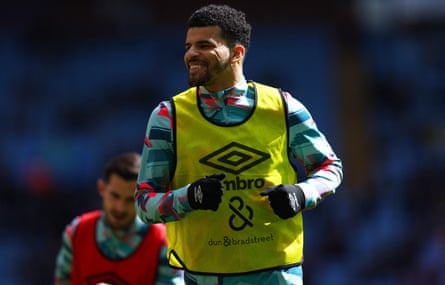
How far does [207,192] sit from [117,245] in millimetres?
1912

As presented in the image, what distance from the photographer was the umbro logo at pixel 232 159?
4348mm

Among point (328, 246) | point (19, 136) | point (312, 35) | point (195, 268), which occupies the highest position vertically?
point (312, 35)

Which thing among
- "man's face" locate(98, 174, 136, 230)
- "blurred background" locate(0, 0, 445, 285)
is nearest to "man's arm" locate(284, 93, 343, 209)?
"man's face" locate(98, 174, 136, 230)

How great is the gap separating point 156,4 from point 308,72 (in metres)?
3.15

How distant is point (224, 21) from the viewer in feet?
14.6

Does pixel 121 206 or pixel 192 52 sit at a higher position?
pixel 192 52

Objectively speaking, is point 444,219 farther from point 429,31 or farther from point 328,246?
point 429,31

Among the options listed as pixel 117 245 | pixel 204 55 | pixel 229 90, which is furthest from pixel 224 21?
pixel 117 245

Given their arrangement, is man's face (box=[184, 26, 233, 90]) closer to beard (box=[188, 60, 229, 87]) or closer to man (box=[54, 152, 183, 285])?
beard (box=[188, 60, 229, 87])

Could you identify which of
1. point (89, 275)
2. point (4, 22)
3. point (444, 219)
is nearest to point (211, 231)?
point (89, 275)

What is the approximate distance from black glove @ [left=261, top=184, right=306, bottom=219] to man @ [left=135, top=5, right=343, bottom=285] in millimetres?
131

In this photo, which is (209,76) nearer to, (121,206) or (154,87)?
(121,206)

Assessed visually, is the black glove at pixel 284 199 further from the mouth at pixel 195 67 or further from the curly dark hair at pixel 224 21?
the curly dark hair at pixel 224 21

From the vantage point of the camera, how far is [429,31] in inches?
731
